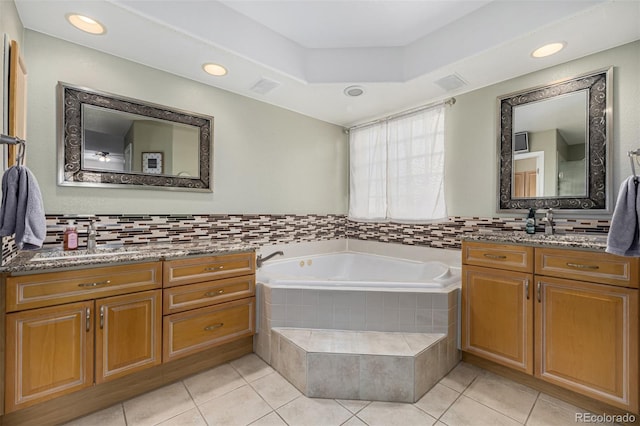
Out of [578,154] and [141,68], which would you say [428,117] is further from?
[141,68]

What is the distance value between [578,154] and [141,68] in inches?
131

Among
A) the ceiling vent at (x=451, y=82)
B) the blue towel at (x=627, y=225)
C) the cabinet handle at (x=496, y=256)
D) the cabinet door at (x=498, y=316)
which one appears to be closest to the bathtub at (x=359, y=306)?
the cabinet door at (x=498, y=316)

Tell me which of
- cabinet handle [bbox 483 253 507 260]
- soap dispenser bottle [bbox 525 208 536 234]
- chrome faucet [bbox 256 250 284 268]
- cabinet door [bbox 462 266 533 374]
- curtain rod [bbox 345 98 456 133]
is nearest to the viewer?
cabinet door [bbox 462 266 533 374]

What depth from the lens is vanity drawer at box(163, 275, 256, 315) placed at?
5.93 feet

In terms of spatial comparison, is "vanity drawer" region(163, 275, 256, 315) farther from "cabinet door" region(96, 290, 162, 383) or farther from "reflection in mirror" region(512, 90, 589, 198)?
"reflection in mirror" region(512, 90, 589, 198)

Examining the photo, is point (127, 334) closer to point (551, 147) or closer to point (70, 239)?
point (70, 239)

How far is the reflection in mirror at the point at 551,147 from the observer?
2027mm

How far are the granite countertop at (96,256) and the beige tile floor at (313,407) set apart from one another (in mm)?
849

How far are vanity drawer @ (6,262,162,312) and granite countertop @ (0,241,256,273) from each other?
1.5 inches

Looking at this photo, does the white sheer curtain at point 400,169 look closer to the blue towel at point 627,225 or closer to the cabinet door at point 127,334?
the blue towel at point 627,225

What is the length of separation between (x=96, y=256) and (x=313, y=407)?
153 centimetres

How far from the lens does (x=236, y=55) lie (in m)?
2.07

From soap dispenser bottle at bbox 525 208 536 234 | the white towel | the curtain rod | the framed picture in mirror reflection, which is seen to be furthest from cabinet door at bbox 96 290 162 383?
the curtain rod

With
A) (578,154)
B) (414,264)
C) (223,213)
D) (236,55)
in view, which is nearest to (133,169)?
(223,213)
